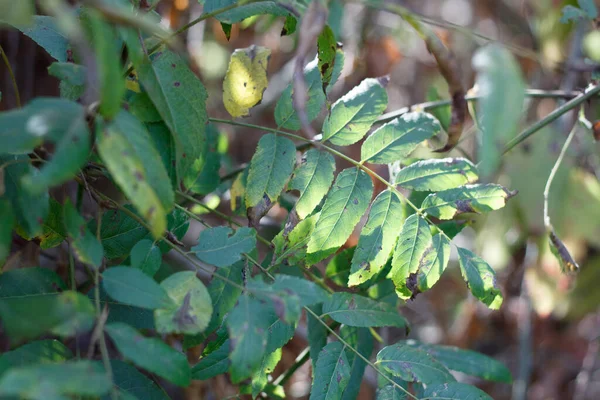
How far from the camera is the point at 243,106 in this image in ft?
3.08

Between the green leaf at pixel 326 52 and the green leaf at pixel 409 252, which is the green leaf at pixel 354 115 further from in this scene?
the green leaf at pixel 409 252

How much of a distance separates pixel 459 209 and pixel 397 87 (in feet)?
8.52

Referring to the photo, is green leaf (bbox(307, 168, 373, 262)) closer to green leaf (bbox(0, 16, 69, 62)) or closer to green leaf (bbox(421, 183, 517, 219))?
green leaf (bbox(421, 183, 517, 219))

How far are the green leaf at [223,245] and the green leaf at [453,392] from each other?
33 cm

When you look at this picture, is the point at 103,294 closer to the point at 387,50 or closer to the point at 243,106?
the point at 243,106

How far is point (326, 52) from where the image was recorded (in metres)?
0.83

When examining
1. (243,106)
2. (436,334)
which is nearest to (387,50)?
(436,334)

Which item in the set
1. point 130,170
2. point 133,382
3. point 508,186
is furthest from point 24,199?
point 508,186

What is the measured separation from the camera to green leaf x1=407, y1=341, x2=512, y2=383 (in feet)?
3.40

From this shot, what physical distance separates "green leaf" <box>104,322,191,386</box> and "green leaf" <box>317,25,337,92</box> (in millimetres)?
444

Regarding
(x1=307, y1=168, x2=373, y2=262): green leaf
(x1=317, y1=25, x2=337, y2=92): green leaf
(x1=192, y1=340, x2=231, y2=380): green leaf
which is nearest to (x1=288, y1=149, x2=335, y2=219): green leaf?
(x1=307, y1=168, x2=373, y2=262): green leaf

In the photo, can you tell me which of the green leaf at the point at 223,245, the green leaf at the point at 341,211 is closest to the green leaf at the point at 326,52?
the green leaf at the point at 341,211

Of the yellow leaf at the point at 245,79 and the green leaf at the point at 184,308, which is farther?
the yellow leaf at the point at 245,79

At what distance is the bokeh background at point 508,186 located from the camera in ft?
5.60
